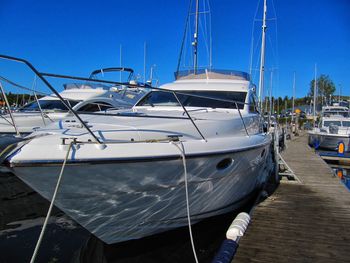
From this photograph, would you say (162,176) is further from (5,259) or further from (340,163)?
(340,163)

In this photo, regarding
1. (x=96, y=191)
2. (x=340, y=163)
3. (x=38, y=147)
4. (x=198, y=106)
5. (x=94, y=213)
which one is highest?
(x=198, y=106)

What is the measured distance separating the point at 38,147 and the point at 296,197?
522cm

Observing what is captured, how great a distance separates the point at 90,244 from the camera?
213 inches

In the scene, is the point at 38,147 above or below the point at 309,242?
above

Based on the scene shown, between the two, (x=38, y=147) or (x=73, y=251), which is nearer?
(x=38, y=147)

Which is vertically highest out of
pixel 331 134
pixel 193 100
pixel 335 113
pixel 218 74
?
pixel 218 74

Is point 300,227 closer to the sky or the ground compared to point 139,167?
Answer: closer to the ground

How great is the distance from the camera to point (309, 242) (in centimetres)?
447

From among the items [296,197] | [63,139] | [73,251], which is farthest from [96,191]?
[296,197]

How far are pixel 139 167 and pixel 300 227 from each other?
9.26 feet

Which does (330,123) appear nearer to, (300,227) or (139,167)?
(300,227)

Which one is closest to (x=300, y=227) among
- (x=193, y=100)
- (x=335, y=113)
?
(x=193, y=100)

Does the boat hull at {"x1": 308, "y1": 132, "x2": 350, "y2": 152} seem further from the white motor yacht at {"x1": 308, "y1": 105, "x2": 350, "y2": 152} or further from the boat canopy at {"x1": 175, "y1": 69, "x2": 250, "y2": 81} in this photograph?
→ the boat canopy at {"x1": 175, "y1": 69, "x2": 250, "y2": 81}

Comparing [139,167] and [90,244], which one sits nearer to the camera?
[139,167]
